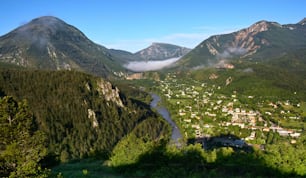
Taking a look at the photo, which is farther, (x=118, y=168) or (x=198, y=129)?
(x=198, y=129)

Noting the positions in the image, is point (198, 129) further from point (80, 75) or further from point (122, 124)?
point (80, 75)

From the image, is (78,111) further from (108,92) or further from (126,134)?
(108,92)

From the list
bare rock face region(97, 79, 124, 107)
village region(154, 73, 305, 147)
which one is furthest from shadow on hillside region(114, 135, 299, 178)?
bare rock face region(97, 79, 124, 107)

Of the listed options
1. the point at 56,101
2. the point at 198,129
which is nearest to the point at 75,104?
the point at 56,101

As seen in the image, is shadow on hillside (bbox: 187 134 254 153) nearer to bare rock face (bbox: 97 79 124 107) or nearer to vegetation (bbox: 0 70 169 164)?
vegetation (bbox: 0 70 169 164)

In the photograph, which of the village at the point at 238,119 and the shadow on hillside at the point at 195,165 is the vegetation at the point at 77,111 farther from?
the shadow on hillside at the point at 195,165

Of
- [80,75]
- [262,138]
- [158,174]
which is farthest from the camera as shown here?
[80,75]

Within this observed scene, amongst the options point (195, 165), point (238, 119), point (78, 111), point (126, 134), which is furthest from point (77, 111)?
point (195, 165)
